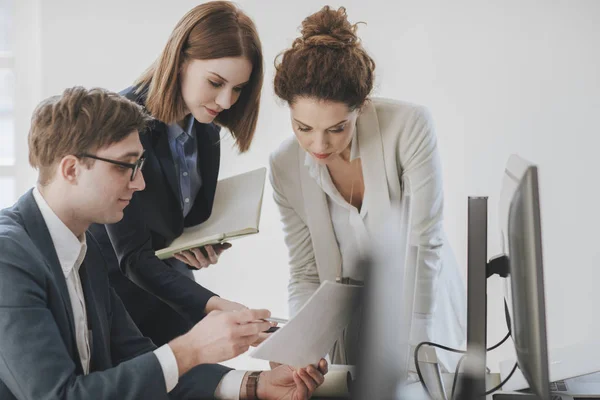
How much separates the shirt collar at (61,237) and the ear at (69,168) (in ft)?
0.20

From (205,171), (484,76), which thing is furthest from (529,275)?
(484,76)

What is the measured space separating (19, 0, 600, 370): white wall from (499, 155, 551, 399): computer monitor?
8.68ft

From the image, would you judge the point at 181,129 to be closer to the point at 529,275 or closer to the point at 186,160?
the point at 186,160

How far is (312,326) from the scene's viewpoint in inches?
49.3

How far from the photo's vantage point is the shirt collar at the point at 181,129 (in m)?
1.92

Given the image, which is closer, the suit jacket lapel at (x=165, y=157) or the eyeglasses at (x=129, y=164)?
the eyeglasses at (x=129, y=164)

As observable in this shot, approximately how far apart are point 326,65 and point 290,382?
72 cm

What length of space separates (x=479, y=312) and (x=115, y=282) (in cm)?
113

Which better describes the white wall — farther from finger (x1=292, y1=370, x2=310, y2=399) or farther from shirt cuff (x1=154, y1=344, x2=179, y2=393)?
shirt cuff (x1=154, y1=344, x2=179, y2=393)

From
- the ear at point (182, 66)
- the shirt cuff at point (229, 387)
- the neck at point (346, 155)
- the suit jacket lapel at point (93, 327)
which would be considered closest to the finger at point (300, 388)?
the shirt cuff at point (229, 387)

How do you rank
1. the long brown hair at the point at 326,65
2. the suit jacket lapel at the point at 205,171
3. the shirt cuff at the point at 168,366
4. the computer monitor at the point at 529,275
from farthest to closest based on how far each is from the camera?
1. the suit jacket lapel at the point at 205,171
2. the long brown hair at the point at 326,65
3. the shirt cuff at the point at 168,366
4. the computer monitor at the point at 529,275

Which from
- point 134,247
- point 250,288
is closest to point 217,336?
point 134,247

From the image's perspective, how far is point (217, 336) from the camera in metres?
1.35

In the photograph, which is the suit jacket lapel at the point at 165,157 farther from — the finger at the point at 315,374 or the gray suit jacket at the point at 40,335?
the finger at the point at 315,374
